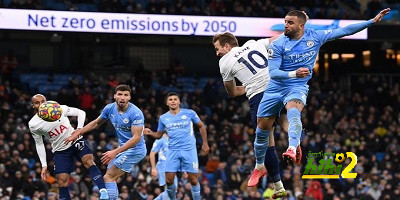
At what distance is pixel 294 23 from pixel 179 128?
6.05 m

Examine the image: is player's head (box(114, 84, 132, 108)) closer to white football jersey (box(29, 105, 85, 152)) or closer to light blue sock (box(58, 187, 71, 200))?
white football jersey (box(29, 105, 85, 152))

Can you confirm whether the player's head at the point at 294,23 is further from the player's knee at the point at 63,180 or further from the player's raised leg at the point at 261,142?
the player's knee at the point at 63,180

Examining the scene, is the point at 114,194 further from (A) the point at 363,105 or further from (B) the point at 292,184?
(A) the point at 363,105

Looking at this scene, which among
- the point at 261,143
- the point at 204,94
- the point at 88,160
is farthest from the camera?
the point at 204,94

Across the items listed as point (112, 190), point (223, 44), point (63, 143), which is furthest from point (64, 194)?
point (223, 44)

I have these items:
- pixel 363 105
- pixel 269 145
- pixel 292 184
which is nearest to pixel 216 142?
pixel 292 184

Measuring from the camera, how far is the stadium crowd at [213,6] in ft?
96.4

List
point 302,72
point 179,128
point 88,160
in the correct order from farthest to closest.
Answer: point 179,128
point 88,160
point 302,72

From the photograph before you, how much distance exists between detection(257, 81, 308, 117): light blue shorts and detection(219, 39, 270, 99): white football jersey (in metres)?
0.47

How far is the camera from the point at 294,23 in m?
12.6

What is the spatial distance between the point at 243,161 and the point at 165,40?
10.4m

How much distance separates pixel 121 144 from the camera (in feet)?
52.6

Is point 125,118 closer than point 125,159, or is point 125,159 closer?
point 125,118

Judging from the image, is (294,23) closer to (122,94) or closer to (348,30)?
(348,30)
